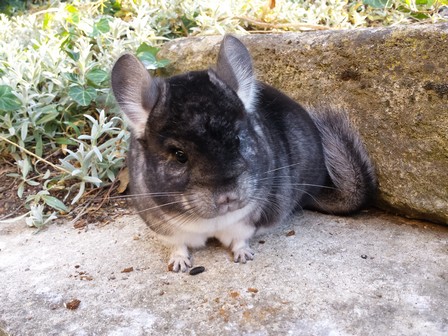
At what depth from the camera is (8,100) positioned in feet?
11.2

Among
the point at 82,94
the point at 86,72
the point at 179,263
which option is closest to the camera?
the point at 179,263

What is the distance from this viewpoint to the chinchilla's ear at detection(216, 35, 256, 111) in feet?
7.59

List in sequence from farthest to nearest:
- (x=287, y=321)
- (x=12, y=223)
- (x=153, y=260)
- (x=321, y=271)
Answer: (x=12, y=223), (x=153, y=260), (x=321, y=271), (x=287, y=321)

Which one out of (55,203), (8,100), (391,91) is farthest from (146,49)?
(391,91)

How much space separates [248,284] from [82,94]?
1930 millimetres

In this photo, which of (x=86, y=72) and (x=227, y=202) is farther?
(x=86, y=72)

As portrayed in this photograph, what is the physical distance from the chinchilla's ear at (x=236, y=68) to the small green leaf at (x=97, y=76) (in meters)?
1.51

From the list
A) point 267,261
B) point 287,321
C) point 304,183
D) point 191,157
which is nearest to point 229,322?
point 287,321

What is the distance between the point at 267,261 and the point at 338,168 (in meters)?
0.76

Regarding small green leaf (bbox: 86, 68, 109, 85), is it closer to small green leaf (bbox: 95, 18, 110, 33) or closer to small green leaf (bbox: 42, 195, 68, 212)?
small green leaf (bbox: 95, 18, 110, 33)

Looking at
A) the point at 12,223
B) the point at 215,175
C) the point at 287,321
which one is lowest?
the point at 12,223

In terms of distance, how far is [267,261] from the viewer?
2.46m

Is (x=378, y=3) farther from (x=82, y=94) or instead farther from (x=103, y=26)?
(x=82, y=94)

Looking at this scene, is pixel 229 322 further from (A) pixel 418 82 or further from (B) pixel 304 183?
(A) pixel 418 82
